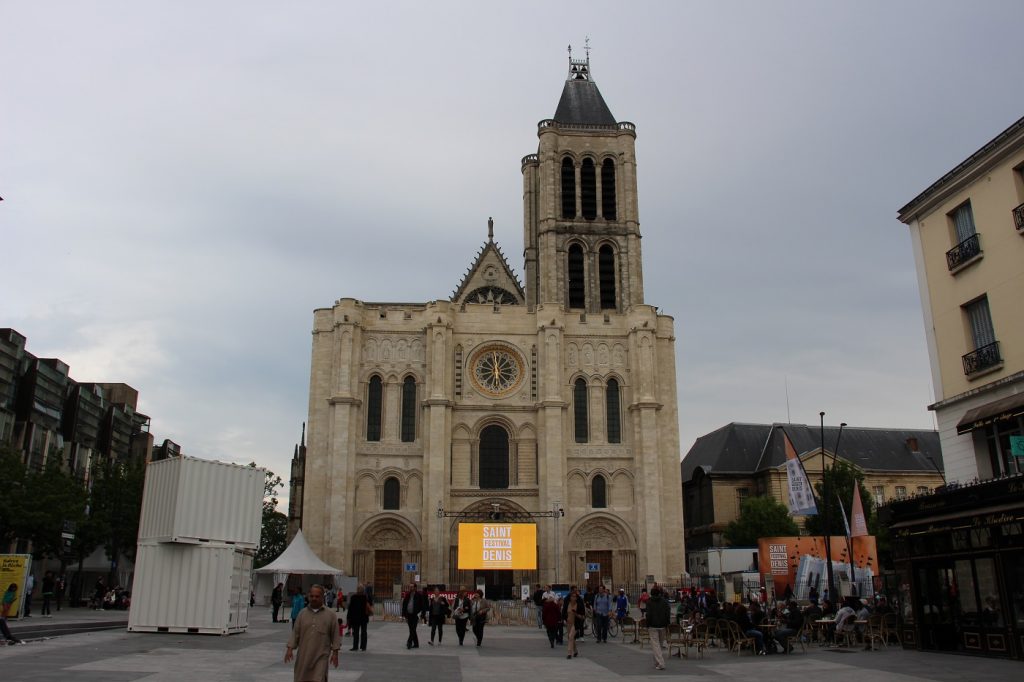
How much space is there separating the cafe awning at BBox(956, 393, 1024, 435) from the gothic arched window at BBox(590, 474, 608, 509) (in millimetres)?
27406

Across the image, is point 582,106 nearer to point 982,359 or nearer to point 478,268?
point 478,268

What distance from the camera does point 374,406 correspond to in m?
44.2

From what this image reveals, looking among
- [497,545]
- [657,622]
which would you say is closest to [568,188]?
[497,545]

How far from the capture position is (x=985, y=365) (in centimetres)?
1716

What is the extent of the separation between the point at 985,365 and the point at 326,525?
31.6 meters

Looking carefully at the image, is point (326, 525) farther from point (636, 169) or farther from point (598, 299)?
point (636, 169)

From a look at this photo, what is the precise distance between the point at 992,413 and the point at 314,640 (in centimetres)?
1376

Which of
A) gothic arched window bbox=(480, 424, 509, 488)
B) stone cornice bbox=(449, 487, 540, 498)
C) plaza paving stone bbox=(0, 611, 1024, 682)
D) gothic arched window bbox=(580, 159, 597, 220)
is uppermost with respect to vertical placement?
gothic arched window bbox=(580, 159, 597, 220)

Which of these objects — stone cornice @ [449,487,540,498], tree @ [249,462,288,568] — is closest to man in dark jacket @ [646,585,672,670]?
stone cornice @ [449,487,540,498]

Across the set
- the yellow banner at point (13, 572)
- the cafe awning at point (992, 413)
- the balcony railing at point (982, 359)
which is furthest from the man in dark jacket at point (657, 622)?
the yellow banner at point (13, 572)

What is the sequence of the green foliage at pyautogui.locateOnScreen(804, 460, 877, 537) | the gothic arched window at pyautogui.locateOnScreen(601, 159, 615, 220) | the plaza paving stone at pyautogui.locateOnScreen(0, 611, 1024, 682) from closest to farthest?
the plaza paving stone at pyautogui.locateOnScreen(0, 611, 1024, 682) < the green foliage at pyautogui.locateOnScreen(804, 460, 877, 537) < the gothic arched window at pyautogui.locateOnScreen(601, 159, 615, 220)

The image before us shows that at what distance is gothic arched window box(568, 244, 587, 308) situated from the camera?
49562mm

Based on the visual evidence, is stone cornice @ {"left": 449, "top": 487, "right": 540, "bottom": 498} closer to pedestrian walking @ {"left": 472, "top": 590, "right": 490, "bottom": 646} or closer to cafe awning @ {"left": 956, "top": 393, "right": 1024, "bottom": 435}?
pedestrian walking @ {"left": 472, "top": 590, "right": 490, "bottom": 646}

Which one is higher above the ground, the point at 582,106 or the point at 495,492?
the point at 582,106
